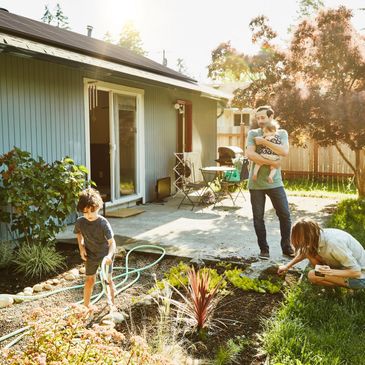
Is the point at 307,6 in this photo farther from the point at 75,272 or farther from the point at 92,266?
the point at 92,266

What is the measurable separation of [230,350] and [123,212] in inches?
213

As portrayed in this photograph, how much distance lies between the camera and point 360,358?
2.80 meters

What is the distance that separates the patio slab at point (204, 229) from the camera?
5.61 m

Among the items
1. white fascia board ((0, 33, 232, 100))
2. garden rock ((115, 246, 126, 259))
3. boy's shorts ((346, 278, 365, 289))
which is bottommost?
garden rock ((115, 246, 126, 259))

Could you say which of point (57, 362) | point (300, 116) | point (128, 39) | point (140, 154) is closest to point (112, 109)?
point (140, 154)

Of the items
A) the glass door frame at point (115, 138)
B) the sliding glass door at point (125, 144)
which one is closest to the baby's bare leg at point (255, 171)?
the glass door frame at point (115, 138)

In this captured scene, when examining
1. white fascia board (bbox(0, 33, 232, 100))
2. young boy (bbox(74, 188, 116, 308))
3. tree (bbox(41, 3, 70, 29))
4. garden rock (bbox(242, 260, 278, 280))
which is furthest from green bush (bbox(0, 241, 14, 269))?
tree (bbox(41, 3, 70, 29))

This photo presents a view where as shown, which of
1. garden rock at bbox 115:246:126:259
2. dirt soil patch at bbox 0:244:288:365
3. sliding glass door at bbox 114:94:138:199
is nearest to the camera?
dirt soil patch at bbox 0:244:288:365

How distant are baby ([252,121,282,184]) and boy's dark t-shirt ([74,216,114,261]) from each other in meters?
1.99

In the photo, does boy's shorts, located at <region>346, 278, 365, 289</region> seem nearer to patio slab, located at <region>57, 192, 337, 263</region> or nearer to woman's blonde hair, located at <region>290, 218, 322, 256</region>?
woman's blonde hair, located at <region>290, 218, 322, 256</region>

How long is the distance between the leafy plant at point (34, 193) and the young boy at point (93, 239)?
1.47m

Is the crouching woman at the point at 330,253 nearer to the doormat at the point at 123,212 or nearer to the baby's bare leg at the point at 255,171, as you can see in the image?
the baby's bare leg at the point at 255,171

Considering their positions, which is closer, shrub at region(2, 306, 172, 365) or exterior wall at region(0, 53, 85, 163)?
shrub at region(2, 306, 172, 365)

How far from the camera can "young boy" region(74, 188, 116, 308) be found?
3.59 m
